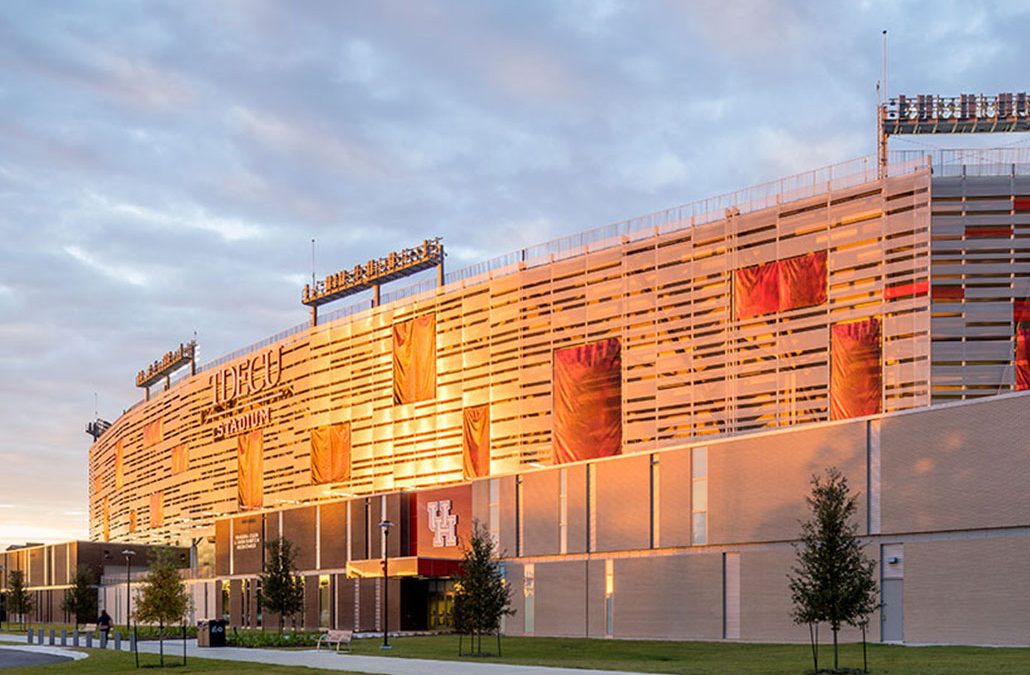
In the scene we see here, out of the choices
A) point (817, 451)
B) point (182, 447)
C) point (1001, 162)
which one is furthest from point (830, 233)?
point (182, 447)

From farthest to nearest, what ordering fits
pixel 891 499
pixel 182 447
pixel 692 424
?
1. pixel 182 447
2. pixel 692 424
3. pixel 891 499

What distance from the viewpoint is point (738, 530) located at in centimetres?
5841

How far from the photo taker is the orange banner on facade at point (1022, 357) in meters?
64.2

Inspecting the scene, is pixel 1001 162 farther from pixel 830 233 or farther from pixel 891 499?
pixel 891 499

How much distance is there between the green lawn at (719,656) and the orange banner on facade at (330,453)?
4762cm

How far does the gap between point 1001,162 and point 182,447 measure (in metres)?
105

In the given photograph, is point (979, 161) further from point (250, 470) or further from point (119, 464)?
point (119, 464)

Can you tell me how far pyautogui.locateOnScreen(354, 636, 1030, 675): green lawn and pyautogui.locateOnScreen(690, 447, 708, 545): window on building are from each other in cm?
559

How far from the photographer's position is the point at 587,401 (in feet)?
276

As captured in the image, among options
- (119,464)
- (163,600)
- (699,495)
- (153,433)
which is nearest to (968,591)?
(699,495)

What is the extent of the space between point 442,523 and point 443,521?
0.71 ft

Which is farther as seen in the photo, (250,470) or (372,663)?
(250,470)

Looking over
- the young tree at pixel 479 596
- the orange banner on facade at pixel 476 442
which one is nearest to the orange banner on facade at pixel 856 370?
the young tree at pixel 479 596

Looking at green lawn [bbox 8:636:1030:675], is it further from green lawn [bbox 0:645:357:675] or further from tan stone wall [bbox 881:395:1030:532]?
tan stone wall [bbox 881:395:1030:532]
